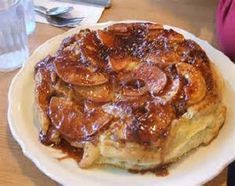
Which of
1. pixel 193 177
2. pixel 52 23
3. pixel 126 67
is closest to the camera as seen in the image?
pixel 193 177

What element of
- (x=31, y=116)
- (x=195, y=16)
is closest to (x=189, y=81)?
(x=31, y=116)

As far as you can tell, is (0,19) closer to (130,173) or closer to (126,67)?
(126,67)

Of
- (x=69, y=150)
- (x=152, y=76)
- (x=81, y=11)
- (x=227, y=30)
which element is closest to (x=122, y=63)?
(x=152, y=76)

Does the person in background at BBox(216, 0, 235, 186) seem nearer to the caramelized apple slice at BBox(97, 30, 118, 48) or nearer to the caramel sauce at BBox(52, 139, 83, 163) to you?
the caramelized apple slice at BBox(97, 30, 118, 48)

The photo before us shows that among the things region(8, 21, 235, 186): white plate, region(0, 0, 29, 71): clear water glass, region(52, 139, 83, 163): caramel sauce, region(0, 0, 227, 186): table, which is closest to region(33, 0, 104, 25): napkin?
region(0, 0, 227, 186): table

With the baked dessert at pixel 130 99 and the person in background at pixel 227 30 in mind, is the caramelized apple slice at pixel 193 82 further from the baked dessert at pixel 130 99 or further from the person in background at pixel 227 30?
the person in background at pixel 227 30

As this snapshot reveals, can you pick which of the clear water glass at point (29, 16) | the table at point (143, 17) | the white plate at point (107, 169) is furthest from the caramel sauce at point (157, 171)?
the clear water glass at point (29, 16)
